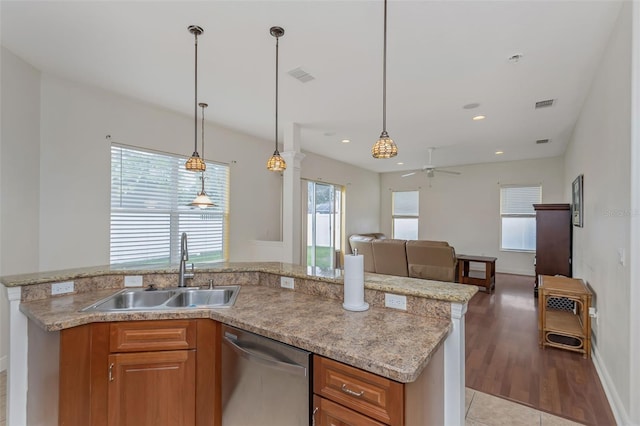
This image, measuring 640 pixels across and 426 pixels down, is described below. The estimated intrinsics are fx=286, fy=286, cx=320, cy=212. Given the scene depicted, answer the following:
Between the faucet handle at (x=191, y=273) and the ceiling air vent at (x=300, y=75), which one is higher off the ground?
the ceiling air vent at (x=300, y=75)

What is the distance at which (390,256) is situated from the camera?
18.6 ft

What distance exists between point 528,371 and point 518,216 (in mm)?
5722

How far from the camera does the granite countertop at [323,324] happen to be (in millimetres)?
1163

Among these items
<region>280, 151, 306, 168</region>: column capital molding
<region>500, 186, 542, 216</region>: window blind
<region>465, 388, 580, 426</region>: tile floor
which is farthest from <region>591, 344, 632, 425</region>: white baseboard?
<region>500, 186, 542, 216</region>: window blind

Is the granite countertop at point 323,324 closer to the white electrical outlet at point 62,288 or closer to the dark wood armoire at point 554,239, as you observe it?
the white electrical outlet at point 62,288

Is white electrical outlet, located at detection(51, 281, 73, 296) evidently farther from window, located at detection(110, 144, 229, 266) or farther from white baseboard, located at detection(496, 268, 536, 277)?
white baseboard, located at detection(496, 268, 536, 277)

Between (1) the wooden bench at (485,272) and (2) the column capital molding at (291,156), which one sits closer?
(2) the column capital molding at (291,156)

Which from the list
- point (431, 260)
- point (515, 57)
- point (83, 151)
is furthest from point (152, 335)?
point (431, 260)

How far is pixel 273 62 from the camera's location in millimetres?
2736

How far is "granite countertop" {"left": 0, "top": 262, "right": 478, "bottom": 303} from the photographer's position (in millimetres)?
1629

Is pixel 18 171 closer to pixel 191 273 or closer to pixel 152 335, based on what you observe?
pixel 191 273

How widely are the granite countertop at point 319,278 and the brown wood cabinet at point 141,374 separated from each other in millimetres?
675

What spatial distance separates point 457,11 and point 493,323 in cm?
373

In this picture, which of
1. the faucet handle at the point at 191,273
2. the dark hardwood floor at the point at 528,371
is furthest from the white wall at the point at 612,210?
the faucet handle at the point at 191,273
